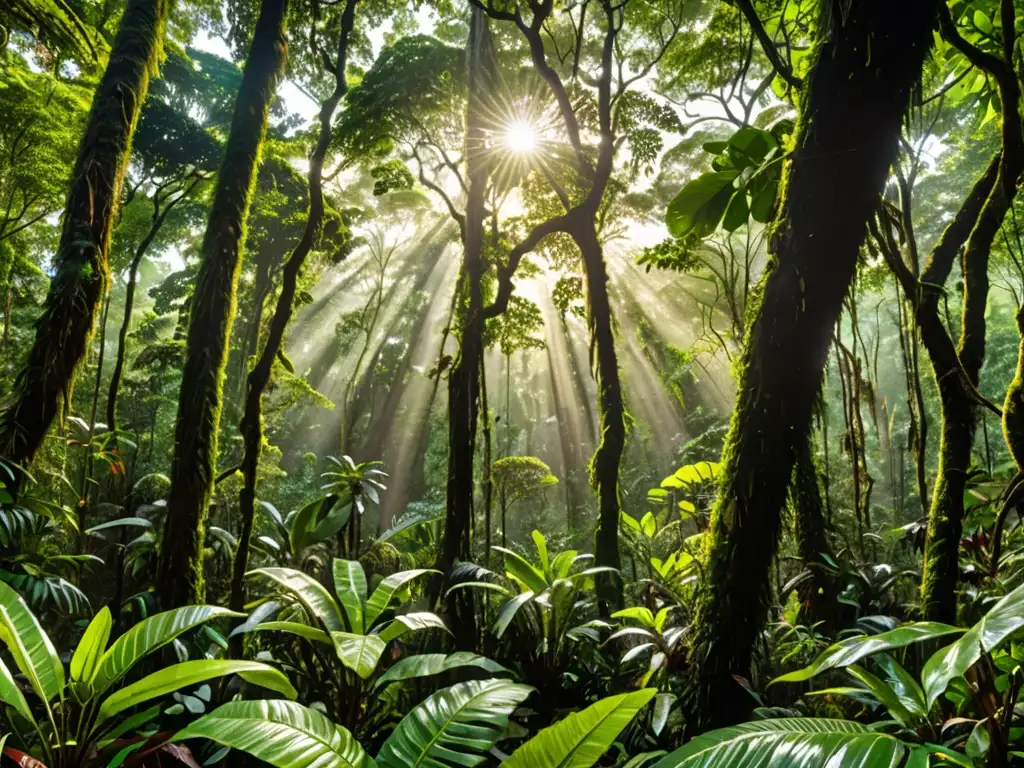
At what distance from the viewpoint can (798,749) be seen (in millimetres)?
1165

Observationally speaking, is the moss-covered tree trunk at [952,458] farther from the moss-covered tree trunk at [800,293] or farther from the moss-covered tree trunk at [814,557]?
the moss-covered tree trunk at [814,557]

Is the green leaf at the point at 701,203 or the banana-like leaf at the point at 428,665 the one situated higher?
the green leaf at the point at 701,203

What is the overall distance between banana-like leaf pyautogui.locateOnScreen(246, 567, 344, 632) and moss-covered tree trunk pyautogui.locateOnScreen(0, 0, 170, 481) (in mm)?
1853

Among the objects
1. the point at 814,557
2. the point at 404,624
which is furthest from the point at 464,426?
the point at 814,557

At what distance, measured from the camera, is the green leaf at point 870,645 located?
136 cm

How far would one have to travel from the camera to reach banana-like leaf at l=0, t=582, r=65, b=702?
5.25 ft

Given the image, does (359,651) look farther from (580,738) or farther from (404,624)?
(580,738)

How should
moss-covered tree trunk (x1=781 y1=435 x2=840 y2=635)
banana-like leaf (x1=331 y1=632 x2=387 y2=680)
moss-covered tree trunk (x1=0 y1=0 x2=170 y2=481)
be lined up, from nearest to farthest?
→ banana-like leaf (x1=331 y1=632 x2=387 y2=680), moss-covered tree trunk (x1=0 y1=0 x2=170 y2=481), moss-covered tree trunk (x1=781 y1=435 x2=840 y2=635)

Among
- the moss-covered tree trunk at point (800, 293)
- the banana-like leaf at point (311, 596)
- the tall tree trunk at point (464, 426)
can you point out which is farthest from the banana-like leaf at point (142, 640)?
the tall tree trunk at point (464, 426)

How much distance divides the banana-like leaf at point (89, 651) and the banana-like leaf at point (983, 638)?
2.34 meters

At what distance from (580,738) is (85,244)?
3855mm

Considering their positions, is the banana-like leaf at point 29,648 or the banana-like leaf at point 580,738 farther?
the banana-like leaf at point 29,648

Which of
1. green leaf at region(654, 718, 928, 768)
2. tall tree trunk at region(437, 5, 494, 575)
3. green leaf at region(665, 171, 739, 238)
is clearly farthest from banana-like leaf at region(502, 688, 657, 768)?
tall tree trunk at region(437, 5, 494, 575)

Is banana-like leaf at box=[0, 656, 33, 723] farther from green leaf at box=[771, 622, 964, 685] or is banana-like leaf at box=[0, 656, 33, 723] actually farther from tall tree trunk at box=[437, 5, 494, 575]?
tall tree trunk at box=[437, 5, 494, 575]
